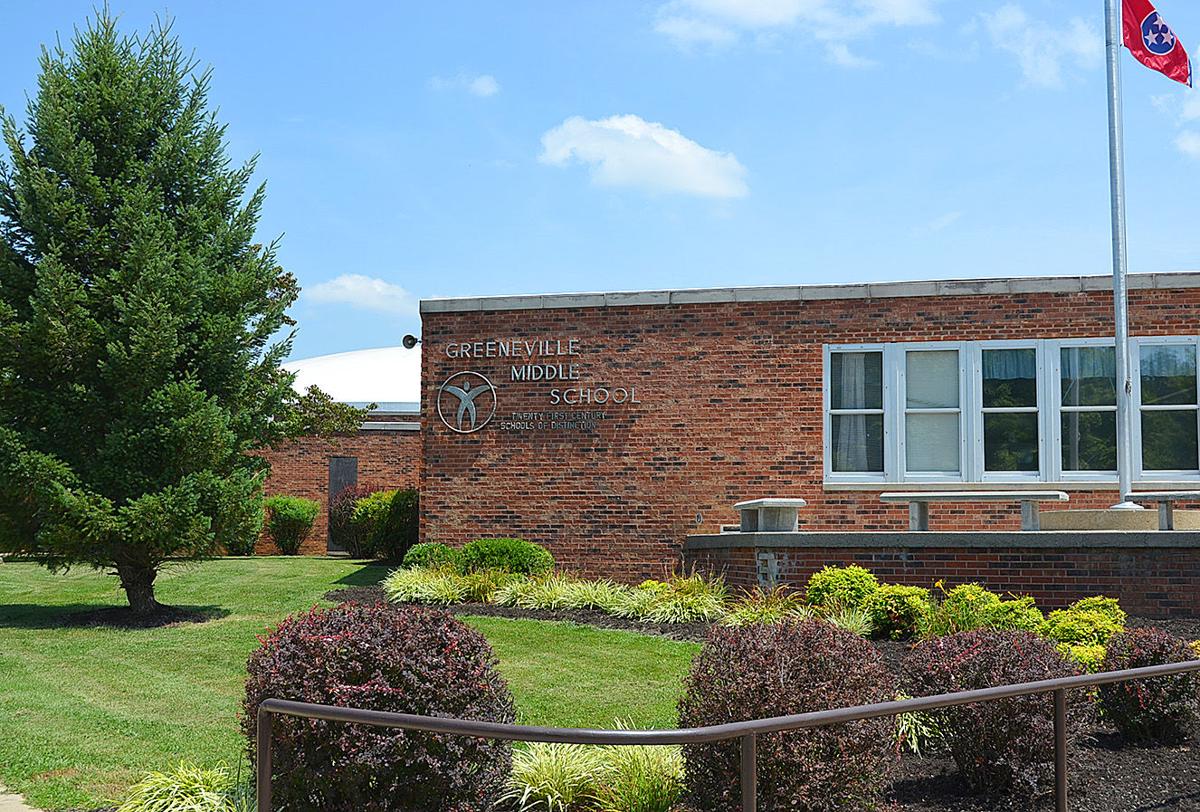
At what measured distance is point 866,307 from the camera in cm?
1659

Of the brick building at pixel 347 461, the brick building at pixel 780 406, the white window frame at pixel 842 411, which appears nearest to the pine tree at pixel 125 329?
the brick building at pixel 780 406

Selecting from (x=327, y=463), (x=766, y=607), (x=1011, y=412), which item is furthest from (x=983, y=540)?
(x=327, y=463)

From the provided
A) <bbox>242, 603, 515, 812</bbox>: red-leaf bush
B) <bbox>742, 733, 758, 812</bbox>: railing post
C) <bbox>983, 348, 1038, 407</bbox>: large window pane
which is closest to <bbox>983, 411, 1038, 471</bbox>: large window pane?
<bbox>983, 348, 1038, 407</bbox>: large window pane

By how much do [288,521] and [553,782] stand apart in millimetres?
21036

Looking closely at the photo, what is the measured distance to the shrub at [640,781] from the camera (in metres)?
6.20

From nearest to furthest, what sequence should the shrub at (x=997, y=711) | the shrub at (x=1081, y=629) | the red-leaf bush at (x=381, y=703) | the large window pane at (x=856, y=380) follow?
the red-leaf bush at (x=381, y=703), the shrub at (x=997, y=711), the shrub at (x=1081, y=629), the large window pane at (x=856, y=380)

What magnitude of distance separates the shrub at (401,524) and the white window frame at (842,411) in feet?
24.9

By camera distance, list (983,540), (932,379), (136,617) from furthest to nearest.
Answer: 1. (932,379)
2. (136,617)
3. (983,540)

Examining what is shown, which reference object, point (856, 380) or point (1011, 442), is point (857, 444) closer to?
point (856, 380)

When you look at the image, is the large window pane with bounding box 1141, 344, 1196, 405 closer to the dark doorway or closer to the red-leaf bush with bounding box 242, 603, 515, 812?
the red-leaf bush with bounding box 242, 603, 515, 812

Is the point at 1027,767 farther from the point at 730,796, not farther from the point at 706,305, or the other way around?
the point at 706,305

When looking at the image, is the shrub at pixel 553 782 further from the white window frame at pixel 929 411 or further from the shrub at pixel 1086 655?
the white window frame at pixel 929 411

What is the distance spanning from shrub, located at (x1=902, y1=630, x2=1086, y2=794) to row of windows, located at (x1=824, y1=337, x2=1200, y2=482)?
9258 mm

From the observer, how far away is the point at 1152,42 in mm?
15305
